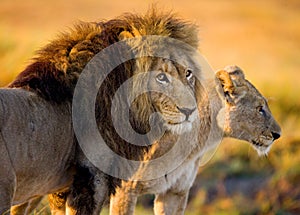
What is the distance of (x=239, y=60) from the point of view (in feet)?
54.2

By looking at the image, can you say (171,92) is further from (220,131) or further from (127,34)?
(220,131)

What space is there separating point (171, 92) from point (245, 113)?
1.34 metres

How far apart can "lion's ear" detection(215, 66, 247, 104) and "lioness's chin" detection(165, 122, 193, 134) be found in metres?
0.92

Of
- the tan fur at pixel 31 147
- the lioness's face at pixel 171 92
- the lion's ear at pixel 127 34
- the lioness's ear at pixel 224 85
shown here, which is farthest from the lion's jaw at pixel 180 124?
the lioness's ear at pixel 224 85

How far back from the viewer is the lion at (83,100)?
533 centimetres

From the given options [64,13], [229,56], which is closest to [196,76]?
[229,56]

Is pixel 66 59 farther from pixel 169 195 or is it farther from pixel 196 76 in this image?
pixel 169 195

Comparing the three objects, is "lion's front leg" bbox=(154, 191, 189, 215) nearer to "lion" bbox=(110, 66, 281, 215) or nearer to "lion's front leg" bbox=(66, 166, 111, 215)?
"lion" bbox=(110, 66, 281, 215)

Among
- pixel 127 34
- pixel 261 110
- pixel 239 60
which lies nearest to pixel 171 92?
pixel 127 34

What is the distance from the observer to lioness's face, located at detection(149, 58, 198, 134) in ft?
19.8

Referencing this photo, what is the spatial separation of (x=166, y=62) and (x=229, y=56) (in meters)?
10.6

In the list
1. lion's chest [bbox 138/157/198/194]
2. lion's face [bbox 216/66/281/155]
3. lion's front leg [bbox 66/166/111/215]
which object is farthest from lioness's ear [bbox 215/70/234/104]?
lion's front leg [bbox 66/166/111/215]

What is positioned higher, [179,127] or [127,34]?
[127,34]

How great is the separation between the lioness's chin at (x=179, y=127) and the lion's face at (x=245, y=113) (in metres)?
0.92
